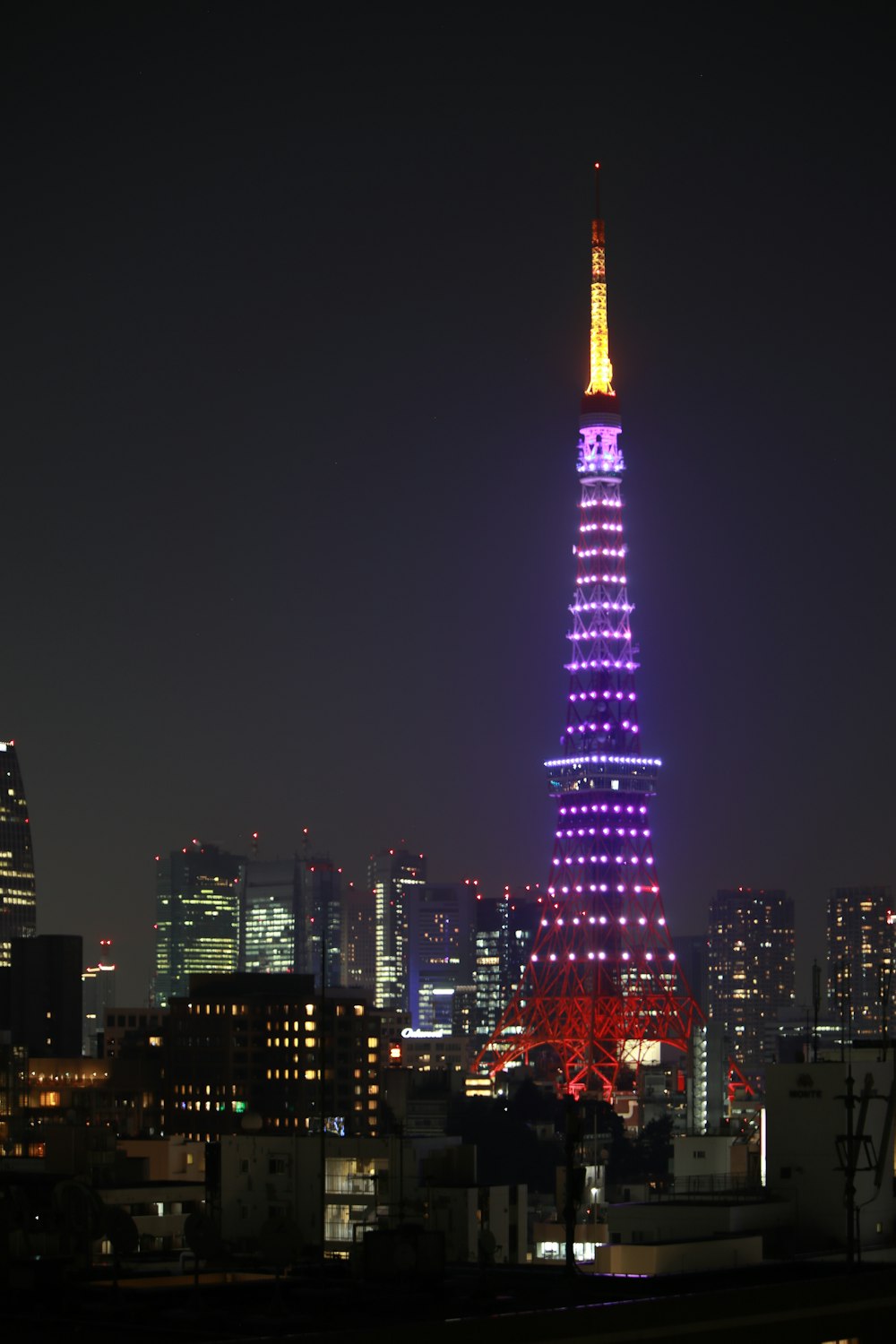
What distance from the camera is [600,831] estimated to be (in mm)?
195625

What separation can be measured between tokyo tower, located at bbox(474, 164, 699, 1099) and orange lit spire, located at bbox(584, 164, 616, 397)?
10cm

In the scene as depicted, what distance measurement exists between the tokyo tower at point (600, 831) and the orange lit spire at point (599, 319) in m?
0.10

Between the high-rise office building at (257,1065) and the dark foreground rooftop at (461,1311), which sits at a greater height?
the high-rise office building at (257,1065)

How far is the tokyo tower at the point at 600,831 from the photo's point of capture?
194 m

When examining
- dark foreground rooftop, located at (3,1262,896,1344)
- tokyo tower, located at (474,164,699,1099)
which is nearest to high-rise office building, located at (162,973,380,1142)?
tokyo tower, located at (474,164,699,1099)

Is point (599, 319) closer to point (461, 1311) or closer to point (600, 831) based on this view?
point (600, 831)

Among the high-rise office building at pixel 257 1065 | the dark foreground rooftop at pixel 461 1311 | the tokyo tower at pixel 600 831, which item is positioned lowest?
the dark foreground rooftop at pixel 461 1311

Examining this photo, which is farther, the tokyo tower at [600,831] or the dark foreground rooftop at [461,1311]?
the tokyo tower at [600,831]

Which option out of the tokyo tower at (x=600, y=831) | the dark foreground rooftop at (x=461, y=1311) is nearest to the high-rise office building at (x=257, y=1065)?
the tokyo tower at (x=600, y=831)

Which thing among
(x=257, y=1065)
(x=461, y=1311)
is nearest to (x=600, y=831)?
(x=257, y=1065)

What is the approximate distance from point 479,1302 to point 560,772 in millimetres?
162299

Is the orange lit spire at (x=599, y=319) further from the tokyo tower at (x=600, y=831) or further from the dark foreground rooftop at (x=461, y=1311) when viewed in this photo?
the dark foreground rooftop at (x=461, y=1311)

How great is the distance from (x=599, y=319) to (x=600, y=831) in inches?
1513

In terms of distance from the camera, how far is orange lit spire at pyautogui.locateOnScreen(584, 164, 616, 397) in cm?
19338
